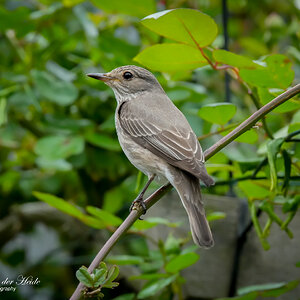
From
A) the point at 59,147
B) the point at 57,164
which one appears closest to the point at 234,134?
the point at 59,147

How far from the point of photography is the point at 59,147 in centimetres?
227

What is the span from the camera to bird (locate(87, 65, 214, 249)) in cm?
164

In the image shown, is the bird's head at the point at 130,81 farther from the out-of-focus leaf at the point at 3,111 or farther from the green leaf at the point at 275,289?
the green leaf at the point at 275,289

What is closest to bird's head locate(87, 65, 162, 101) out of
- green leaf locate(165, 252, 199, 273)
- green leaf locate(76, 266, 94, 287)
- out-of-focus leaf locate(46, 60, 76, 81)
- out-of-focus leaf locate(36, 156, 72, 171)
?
out-of-focus leaf locate(46, 60, 76, 81)

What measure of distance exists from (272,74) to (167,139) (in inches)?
18.4

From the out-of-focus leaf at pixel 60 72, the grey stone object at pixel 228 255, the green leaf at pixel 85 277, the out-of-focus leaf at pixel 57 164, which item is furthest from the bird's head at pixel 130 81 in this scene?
the green leaf at pixel 85 277

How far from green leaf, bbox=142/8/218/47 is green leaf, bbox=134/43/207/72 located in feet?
0.14

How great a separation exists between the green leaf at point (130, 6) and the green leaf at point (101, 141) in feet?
1.66

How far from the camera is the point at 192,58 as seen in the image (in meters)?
1.59

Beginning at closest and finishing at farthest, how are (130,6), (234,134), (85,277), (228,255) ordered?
(85,277) → (234,134) → (228,255) → (130,6)

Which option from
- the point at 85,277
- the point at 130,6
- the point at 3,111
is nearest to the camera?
the point at 85,277

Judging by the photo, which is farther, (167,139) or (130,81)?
(130,81)

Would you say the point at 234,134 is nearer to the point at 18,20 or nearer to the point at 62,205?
the point at 62,205

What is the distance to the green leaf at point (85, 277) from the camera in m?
1.16
